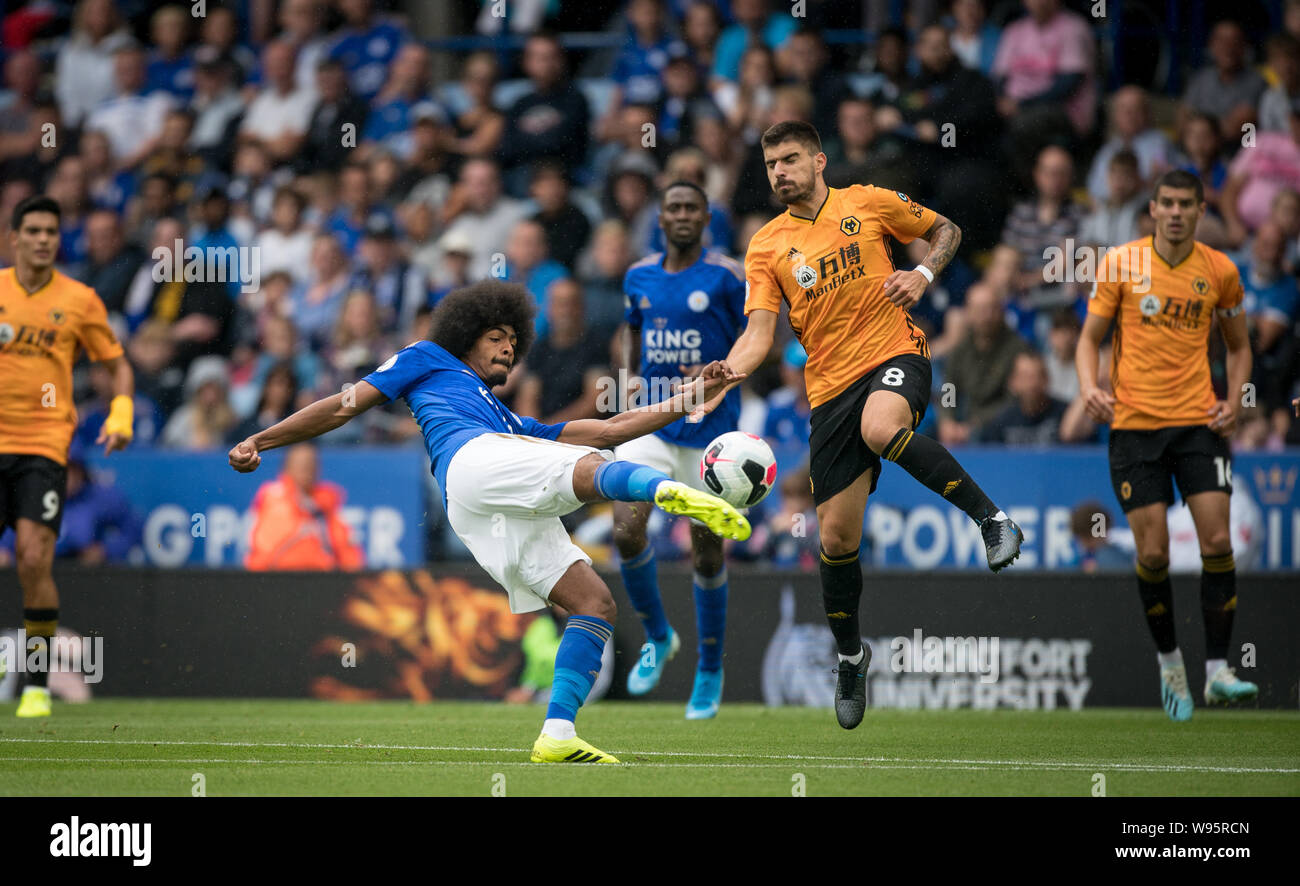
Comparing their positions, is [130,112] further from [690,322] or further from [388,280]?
[690,322]

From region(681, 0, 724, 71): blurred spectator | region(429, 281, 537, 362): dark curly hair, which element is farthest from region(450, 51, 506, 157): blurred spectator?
region(429, 281, 537, 362): dark curly hair

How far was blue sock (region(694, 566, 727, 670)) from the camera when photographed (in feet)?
32.5

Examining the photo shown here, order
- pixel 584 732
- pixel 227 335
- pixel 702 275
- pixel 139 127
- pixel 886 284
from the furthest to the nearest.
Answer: pixel 139 127 < pixel 227 335 < pixel 702 275 < pixel 584 732 < pixel 886 284

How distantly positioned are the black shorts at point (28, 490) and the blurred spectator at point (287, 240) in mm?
5515

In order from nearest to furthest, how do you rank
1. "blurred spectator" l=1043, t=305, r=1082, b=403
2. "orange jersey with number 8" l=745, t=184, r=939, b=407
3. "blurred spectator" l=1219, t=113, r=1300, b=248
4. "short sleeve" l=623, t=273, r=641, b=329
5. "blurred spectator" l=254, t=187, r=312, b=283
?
1. "orange jersey with number 8" l=745, t=184, r=939, b=407
2. "short sleeve" l=623, t=273, r=641, b=329
3. "blurred spectator" l=1043, t=305, r=1082, b=403
4. "blurred spectator" l=1219, t=113, r=1300, b=248
5. "blurred spectator" l=254, t=187, r=312, b=283

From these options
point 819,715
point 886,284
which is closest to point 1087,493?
point 819,715

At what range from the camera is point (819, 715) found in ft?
33.3

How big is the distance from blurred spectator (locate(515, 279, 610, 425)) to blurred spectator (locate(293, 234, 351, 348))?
2.52m

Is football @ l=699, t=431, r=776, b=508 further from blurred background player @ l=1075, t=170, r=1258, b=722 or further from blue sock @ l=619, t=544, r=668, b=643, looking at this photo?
blurred background player @ l=1075, t=170, r=1258, b=722

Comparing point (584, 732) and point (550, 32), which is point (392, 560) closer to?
point (584, 732)

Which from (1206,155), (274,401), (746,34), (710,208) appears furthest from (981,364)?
(274,401)

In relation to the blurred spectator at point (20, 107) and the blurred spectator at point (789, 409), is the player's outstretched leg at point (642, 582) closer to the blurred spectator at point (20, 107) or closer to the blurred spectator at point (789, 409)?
the blurred spectator at point (789, 409)

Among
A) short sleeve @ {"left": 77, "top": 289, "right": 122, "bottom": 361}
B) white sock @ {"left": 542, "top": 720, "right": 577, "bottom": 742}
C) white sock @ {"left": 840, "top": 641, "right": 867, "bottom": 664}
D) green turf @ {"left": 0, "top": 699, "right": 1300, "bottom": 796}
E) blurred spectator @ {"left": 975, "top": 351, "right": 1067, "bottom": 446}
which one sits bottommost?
green turf @ {"left": 0, "top": 699, "right": 1300, "bottom": 796}

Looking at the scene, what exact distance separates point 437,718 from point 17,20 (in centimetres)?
1231
